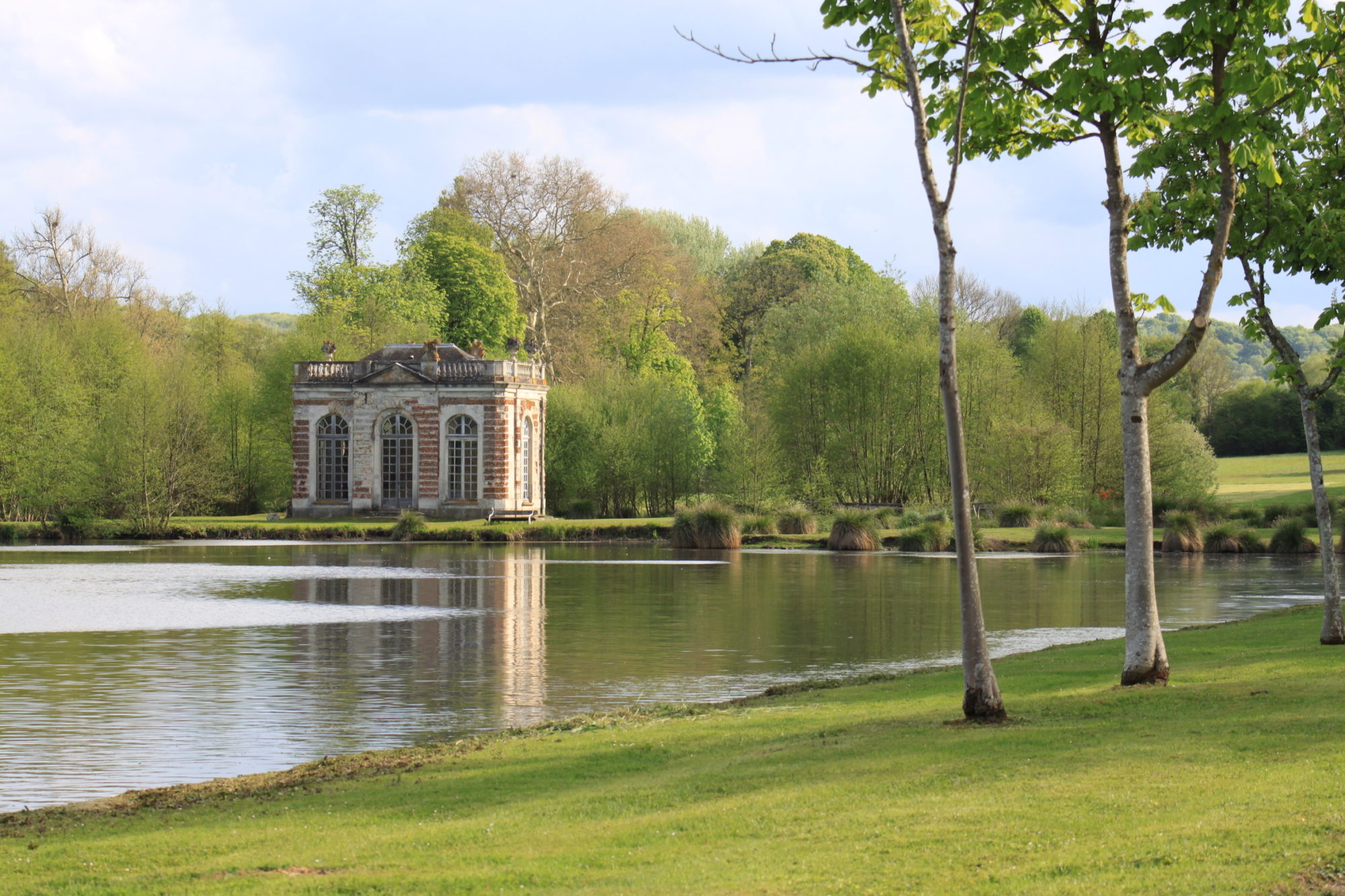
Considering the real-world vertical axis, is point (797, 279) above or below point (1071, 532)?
above

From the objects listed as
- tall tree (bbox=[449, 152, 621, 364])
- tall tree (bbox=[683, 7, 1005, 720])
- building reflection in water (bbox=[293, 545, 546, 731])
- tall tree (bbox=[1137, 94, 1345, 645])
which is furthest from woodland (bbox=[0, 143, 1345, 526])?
tall tree (bbox=[683, 7, 1005, 720])

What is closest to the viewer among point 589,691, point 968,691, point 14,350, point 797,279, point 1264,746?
point 1264,746

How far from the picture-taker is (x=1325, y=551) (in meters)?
14.9

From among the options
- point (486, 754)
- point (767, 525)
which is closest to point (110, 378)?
point (767, 525)

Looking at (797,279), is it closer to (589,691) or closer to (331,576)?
(331,576)

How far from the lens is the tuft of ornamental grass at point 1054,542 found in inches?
1639

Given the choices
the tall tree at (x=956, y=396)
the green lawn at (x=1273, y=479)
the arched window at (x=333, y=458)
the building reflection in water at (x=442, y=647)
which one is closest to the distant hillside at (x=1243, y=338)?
the green lawn at (x=1273, y=479)

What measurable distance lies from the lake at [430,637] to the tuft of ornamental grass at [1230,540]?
7.82ft

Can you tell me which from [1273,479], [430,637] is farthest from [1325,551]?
[1273,479]

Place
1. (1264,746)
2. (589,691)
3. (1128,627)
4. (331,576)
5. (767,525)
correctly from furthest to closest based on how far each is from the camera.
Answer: (767,525), (331,576), (589,691), (1128,627), (1264,746)

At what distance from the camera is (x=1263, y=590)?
26859mm

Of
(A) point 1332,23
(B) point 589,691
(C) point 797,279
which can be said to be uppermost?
(C) point 797,279

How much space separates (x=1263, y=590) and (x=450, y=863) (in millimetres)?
23824

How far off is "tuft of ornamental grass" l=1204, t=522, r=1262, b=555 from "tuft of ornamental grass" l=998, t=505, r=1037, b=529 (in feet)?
23.1
